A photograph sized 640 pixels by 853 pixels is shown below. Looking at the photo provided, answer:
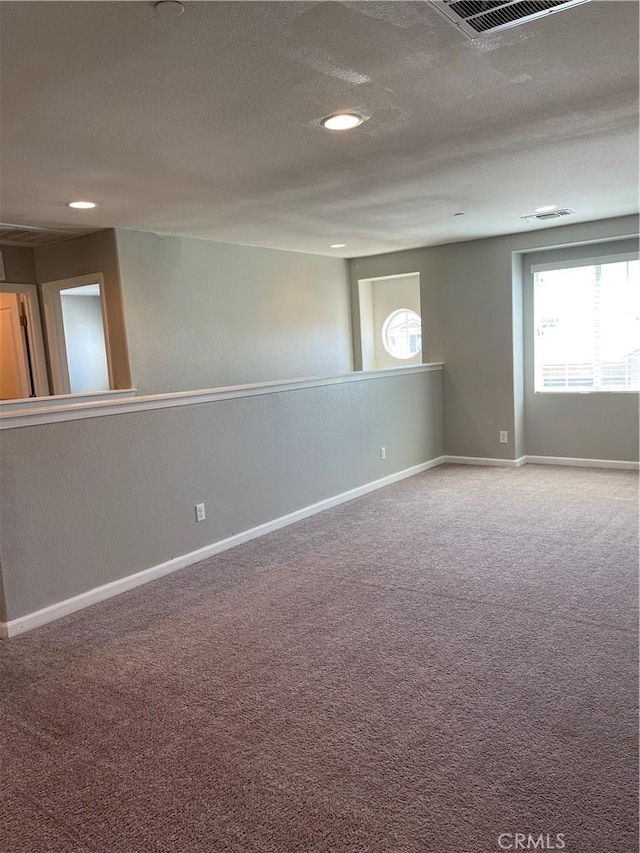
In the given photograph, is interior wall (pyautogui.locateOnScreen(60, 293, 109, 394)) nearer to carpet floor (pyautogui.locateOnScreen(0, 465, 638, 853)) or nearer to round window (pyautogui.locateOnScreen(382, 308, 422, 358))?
round window (pyautogui.locateOnScreen(382, 308, 422, 358))

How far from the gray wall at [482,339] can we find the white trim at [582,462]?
0.20 ft

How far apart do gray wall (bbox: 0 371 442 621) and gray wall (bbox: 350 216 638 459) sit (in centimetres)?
149

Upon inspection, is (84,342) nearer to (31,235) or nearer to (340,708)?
(31,235)

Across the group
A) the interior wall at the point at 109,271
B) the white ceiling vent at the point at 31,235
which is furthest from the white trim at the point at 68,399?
the white ceiling vent at the point at 31,235

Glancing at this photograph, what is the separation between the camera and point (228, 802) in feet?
6.14

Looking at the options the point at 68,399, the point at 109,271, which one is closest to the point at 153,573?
the point at 68,399

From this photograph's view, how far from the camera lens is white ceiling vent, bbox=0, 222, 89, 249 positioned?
4867mm

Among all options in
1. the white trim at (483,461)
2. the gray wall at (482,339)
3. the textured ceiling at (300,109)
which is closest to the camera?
the textured ceiling at (300,109)

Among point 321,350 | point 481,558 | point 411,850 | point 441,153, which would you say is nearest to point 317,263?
point 321,350

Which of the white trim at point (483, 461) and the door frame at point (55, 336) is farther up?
the door frame at point (55, 336)

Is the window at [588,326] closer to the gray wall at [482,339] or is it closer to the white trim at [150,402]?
the gray wall at [482,339]

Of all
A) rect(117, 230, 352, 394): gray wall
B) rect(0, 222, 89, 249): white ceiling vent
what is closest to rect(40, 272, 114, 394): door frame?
rect(0, 222, 89, 249): white ceiling vent

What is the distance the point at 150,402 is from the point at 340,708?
7.09 feet

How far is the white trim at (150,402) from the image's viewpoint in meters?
3.16
